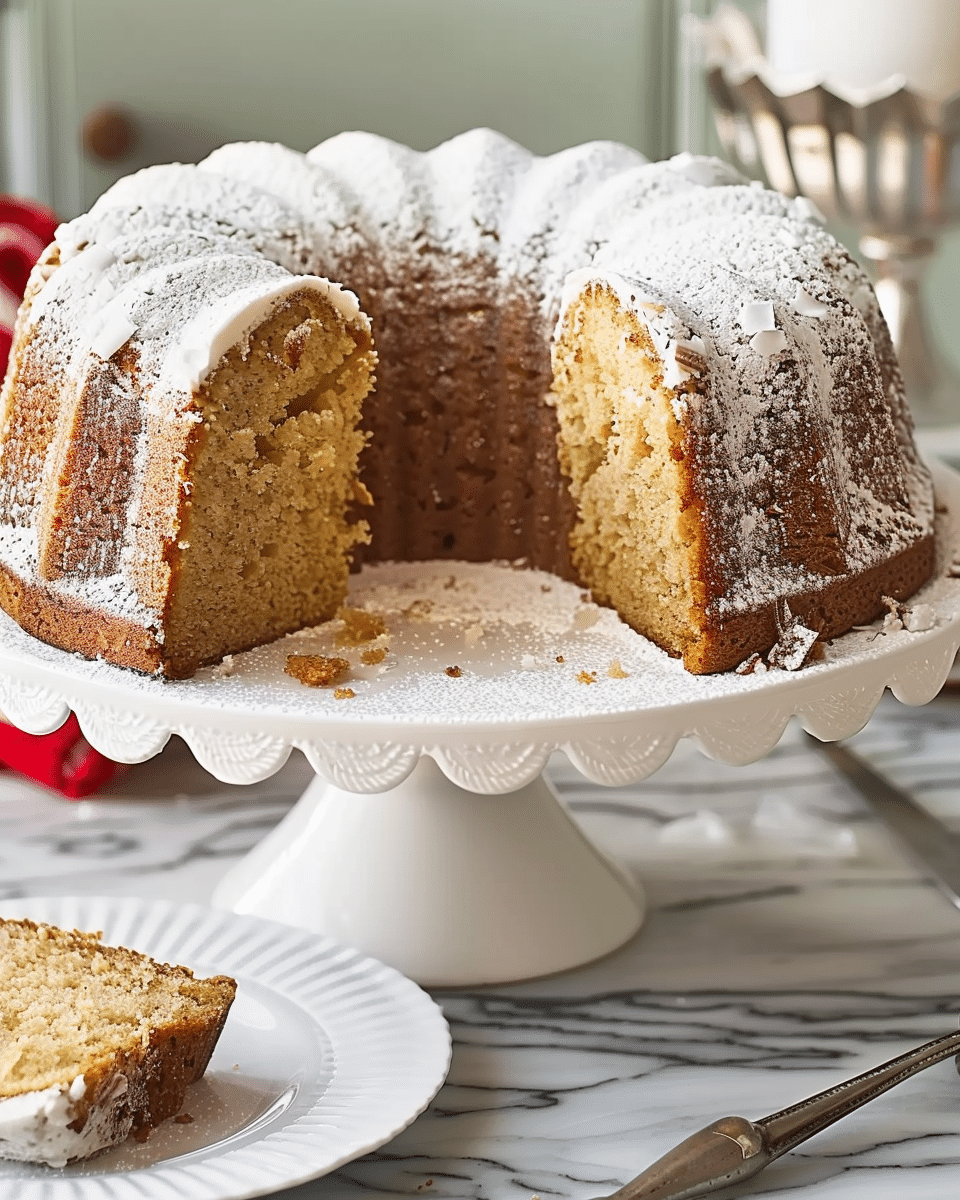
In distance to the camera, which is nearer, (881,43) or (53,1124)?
(53,1124)

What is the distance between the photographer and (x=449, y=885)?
5.68 feet

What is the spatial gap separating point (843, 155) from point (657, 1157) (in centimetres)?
166

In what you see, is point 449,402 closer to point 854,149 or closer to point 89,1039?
point 89,1039

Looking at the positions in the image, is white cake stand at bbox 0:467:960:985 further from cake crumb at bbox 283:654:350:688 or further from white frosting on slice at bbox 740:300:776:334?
white frosting on slice at bbox 740:300:776:334

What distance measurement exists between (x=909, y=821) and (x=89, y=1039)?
3.74 ft

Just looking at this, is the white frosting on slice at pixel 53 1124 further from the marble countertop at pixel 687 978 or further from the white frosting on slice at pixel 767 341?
the white frosting on slice at pixel 767 341

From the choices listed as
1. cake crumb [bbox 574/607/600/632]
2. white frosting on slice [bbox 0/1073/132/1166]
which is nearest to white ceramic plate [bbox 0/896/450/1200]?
white frosting on slice [bbox 0/1073/132/1166]

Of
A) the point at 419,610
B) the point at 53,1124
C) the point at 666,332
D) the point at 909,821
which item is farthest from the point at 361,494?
the point at 909,821

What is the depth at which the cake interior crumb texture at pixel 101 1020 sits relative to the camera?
1.31 metres

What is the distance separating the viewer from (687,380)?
1.52 m

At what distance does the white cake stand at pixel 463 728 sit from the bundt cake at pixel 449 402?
0.06 meters

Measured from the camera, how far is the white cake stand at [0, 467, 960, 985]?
1381 millimetres

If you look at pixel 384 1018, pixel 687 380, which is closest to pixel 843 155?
pixel 687 380

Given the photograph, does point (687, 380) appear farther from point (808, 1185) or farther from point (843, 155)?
point (843, 155)
